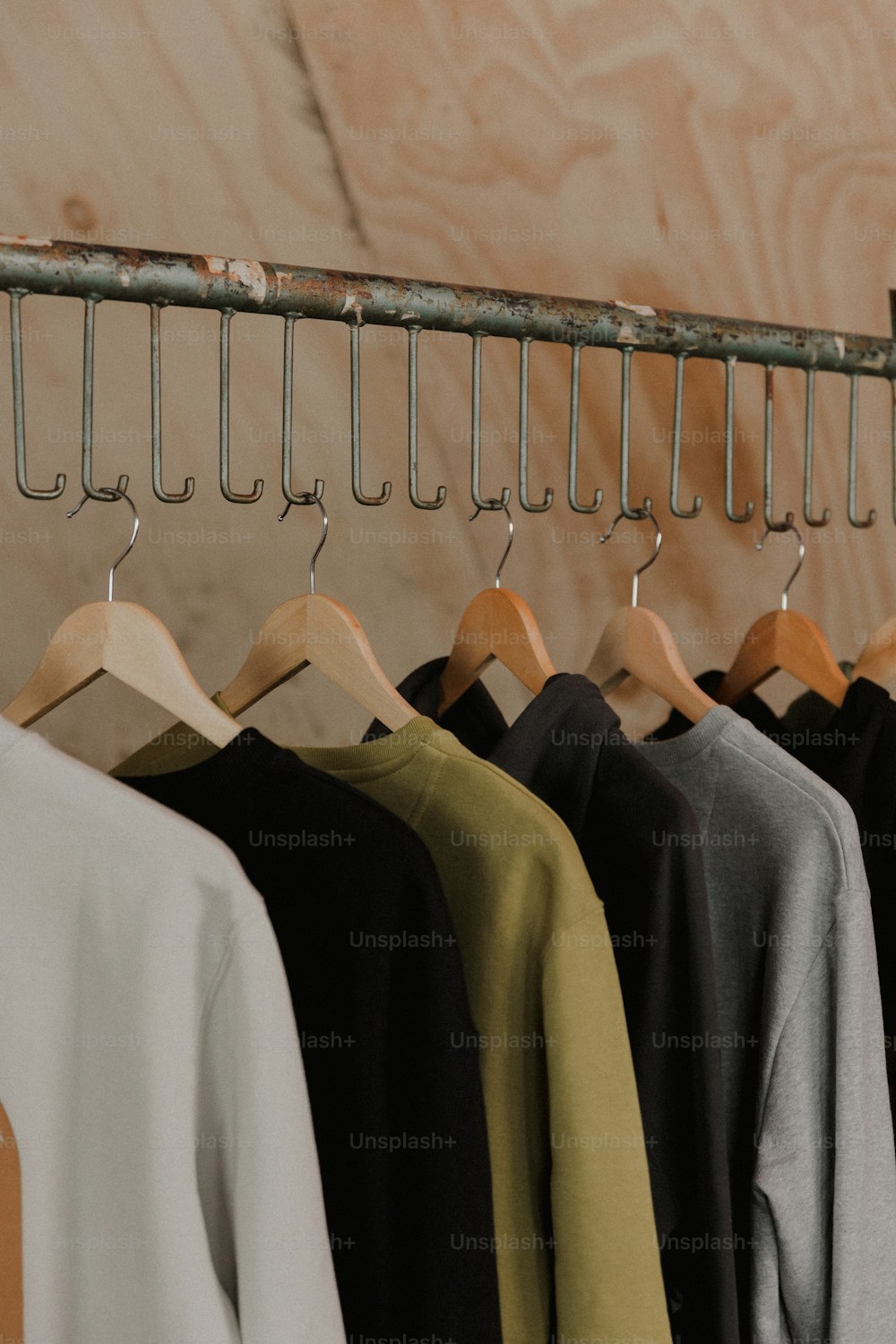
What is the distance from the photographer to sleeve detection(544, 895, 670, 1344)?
2.57ft

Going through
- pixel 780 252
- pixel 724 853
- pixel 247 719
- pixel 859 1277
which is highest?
pixel 780 252

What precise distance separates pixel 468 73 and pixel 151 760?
1.07 meters

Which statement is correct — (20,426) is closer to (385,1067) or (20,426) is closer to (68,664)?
(68,664)

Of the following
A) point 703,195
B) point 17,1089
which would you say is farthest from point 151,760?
point 703,195

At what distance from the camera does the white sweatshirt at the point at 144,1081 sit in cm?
73

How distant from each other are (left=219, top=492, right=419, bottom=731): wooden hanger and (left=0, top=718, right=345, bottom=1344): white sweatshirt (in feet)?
0.71

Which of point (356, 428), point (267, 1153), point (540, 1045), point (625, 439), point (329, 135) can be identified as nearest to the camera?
point (267, 1153)

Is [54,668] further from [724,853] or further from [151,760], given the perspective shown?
[724,853]

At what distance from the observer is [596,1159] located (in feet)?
2.59

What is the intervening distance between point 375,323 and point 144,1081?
1.79ft

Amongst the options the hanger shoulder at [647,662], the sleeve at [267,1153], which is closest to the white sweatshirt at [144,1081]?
the sleeve at [267,1153]

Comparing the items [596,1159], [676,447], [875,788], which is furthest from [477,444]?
[596,1159]

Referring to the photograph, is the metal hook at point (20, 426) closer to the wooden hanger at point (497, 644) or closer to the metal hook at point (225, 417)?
the metal hook at point (225, 417)

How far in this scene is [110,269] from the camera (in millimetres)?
871
